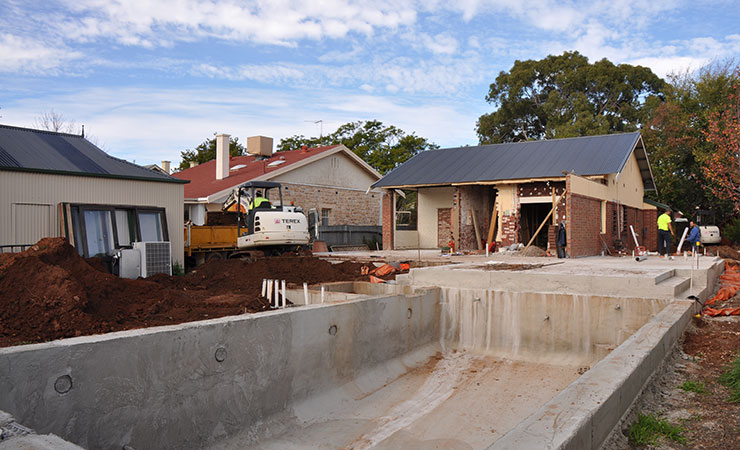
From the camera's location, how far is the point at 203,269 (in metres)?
15.2

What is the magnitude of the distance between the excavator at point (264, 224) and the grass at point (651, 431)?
44.1ft

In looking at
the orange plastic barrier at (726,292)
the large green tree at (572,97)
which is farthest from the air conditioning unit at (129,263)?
the large green tree at (572,97)

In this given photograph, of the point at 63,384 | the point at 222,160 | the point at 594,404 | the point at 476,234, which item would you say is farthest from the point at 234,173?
the point at 594,404

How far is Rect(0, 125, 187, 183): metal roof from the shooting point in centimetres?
1402

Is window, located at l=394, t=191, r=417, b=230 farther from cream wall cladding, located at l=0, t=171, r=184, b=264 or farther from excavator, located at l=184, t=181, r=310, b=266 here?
cream wall cladding, located at l=0, t=171, r=184, b=264

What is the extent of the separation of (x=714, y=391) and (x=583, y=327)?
4.84 m

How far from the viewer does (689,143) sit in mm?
33219

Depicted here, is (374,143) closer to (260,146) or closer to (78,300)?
(260,146)

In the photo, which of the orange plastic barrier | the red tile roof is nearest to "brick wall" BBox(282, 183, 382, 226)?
the red tile roof

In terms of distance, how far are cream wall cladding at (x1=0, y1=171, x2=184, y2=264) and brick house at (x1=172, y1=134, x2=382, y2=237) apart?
8.02 m

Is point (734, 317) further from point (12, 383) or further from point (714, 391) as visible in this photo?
point (12, 383)

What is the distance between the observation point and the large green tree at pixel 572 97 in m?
44.0

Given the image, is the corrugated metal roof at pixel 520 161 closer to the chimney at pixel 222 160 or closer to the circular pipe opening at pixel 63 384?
the chimney at pixel 222 160

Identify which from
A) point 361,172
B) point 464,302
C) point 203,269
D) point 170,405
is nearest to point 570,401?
point 170,405
